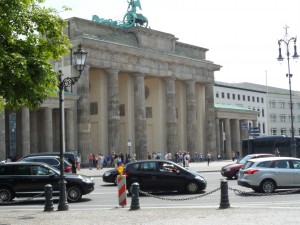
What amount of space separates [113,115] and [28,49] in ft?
147

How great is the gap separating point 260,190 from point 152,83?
50277 millimetres

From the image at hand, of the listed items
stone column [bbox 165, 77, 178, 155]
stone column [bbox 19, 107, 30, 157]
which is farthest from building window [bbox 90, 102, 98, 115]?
stone column [bbox 19, 107, 30, 157]

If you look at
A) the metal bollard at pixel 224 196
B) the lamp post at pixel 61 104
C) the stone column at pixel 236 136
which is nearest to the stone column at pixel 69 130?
the lamp post at pixel 61 104

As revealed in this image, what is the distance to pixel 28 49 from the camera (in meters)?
15.4

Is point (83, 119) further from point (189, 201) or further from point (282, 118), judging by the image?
point (282, 118)

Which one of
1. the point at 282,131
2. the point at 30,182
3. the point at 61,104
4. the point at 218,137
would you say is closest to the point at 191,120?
the point at 218,137

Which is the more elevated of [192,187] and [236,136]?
[236,136]

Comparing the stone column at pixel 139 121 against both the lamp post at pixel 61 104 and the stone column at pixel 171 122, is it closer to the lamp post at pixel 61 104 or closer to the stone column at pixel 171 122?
the stone column at pixel 171 122

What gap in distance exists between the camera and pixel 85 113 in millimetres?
56875

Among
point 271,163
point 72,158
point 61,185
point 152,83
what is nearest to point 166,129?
point 152,83

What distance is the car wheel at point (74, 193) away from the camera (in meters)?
20.5

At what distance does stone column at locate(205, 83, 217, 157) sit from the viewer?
245 ft

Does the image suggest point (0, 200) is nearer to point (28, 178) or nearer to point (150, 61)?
point (28, 178)

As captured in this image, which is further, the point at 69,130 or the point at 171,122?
the point at 171,122
